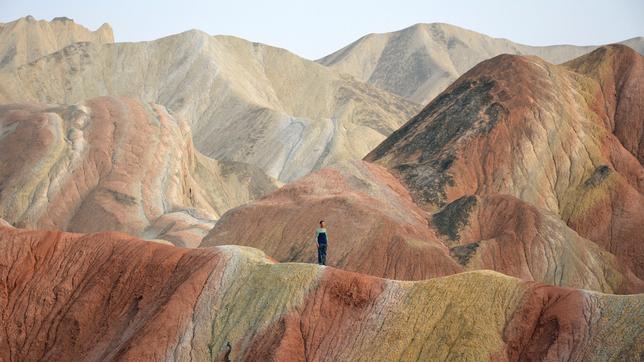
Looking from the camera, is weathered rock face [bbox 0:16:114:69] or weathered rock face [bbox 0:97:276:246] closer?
weathered rock face [bbox 0:97:276:246]

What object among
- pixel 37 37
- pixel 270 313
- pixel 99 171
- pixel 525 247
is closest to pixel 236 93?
pixel 37 37

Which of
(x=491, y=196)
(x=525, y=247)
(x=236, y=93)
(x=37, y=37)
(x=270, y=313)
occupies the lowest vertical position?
(x=236, y=93)

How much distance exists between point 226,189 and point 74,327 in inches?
2635

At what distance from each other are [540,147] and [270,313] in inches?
1653

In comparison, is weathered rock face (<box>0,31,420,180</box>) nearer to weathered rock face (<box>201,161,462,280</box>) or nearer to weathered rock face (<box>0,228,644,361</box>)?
weathered rock face (<box>201,161,462,280</box>)

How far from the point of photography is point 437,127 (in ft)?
258

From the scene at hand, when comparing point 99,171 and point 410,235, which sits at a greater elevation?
point 410,235

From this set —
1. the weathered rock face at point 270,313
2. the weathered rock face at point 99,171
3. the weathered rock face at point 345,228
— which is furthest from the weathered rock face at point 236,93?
the weathered rock face at point 270,313

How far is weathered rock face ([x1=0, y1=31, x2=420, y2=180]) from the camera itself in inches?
5261

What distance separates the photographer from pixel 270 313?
3853 centimetres

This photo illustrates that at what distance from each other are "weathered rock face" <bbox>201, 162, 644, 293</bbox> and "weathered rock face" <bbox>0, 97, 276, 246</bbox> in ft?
50.4

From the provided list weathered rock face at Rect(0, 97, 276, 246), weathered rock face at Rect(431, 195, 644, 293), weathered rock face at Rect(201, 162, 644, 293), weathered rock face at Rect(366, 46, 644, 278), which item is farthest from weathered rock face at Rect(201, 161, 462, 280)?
weathered rock face at Rect(0, 97, 276, 246)

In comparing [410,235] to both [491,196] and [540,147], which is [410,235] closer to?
[491,196]

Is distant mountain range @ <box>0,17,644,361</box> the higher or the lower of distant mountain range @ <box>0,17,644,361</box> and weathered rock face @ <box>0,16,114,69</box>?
the higher
